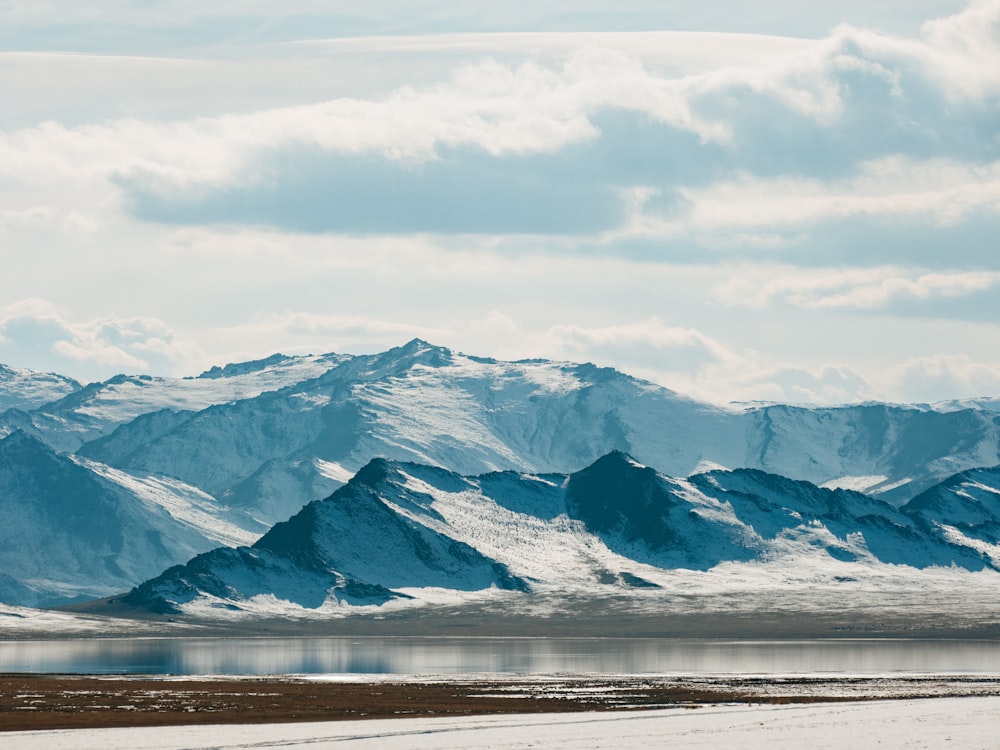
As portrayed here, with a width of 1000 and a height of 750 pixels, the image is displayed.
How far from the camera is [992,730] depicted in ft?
315

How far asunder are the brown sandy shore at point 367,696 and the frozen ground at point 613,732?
6282mm

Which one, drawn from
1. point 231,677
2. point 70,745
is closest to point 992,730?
point 70,745

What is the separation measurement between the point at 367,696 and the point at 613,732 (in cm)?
3637

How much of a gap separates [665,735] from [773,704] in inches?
978

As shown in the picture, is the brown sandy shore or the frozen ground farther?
the brown sandy shore

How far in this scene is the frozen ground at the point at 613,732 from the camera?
302 feet

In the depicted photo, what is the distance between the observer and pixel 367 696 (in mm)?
130250

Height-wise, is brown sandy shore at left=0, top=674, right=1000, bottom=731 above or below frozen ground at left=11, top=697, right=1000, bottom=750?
below

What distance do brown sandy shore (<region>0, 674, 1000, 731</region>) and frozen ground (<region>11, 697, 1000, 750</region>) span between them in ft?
20.6

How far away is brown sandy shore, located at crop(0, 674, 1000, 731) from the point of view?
364 ft

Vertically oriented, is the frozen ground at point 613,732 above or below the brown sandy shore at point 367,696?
above

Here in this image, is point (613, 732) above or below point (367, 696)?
above

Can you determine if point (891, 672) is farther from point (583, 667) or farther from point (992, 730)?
point (992, 730)

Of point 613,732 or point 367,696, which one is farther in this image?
point 367,696
